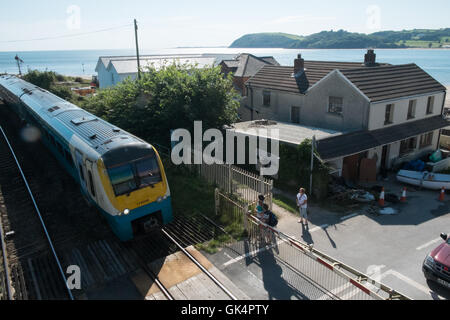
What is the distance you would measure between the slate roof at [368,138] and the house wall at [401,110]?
1.04ft

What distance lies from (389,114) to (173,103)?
1317cm

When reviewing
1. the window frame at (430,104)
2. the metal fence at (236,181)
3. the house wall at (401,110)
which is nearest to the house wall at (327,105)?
the house wall at (401,110)

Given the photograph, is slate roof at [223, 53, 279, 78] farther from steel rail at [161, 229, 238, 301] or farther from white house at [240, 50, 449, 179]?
steel rail at [161, 229, 238, 301]

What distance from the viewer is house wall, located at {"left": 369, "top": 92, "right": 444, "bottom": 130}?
19.3 metres

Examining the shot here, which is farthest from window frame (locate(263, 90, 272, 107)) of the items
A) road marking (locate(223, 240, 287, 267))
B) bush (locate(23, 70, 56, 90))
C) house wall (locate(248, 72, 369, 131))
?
bush (locate(23, 70, 56, 90))

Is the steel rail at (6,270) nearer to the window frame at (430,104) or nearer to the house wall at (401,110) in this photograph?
the house wall at (401,110)

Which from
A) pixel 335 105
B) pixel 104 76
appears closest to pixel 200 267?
pixel 335 105

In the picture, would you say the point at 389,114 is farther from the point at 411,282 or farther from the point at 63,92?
the point at 63,92

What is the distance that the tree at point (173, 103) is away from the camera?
19.8 m

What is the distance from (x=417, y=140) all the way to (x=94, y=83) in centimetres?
5751

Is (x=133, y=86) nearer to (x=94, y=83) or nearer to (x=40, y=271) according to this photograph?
(x=40, y=271)

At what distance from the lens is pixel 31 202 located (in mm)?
13742

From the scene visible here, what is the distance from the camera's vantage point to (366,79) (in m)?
20.4

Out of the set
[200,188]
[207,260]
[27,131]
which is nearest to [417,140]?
[200,188]
